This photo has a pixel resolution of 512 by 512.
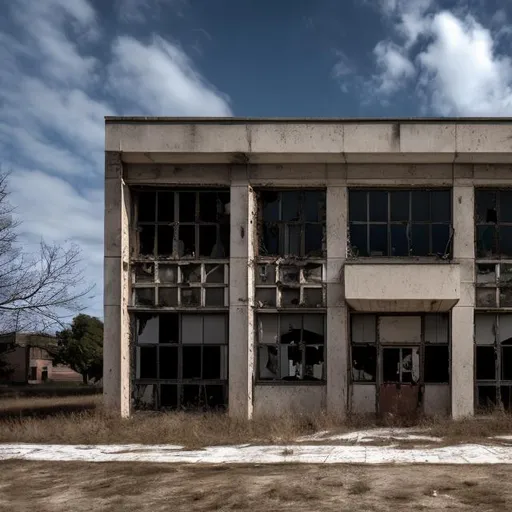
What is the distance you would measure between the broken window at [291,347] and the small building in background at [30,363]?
3094 centimetres

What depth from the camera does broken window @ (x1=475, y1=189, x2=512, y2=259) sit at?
18.7 meters

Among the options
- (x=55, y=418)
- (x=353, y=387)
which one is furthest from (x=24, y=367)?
(x=353, y=387)

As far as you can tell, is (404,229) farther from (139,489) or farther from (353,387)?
(139,489)

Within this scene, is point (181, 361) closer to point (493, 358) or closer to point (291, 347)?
point (291, 347)

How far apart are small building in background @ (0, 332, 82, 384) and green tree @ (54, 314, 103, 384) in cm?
150

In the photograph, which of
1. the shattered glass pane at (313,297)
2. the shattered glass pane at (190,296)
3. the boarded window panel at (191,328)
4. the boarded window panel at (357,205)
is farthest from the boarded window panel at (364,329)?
the shattered glass pane at (190,296)

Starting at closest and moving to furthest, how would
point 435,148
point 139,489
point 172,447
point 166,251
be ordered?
point 139,489
point 172,447
point 435,148
point 166,251

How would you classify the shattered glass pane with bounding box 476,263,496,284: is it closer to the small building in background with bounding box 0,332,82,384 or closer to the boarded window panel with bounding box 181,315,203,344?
the boarded window panel with bounding box 181,315,203,344

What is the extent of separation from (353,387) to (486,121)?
27.4 ft

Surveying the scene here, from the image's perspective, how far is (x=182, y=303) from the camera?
1912cm

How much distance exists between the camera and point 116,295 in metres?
18.7

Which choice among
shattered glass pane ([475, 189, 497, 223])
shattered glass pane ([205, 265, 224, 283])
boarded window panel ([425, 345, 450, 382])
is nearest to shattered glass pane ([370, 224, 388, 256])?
shattered glass pane ([475, 189, 497, 223])

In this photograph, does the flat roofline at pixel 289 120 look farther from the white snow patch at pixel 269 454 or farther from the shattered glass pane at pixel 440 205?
the white snow patch at pixel 269 454

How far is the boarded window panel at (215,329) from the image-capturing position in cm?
1905
